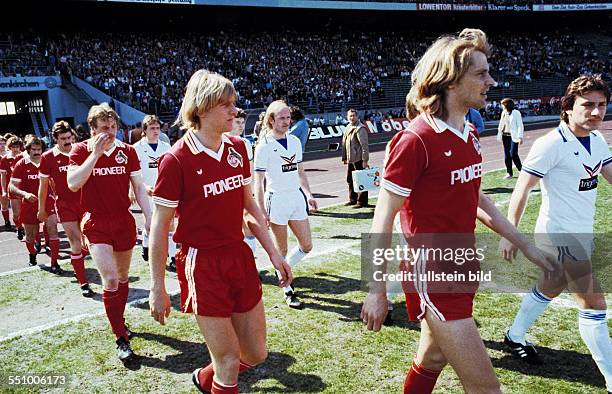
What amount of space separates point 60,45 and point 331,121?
17823mm

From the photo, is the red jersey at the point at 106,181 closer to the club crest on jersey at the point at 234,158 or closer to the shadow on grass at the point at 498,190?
the club crest on jersey at the point at 234,158

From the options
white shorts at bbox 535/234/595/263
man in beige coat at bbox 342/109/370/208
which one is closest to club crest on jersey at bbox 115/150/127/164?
white shorts at bbox 535/234/595/263

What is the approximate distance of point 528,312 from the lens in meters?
4.26

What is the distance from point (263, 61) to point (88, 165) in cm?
3577

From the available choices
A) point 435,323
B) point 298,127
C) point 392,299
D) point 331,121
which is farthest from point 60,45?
point 435,323

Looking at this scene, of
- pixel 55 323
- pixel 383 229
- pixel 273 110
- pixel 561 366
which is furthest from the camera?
pixel 273 110

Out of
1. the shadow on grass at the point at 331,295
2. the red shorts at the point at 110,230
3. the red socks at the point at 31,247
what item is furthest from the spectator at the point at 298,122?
the red shorts at the point at 110,230

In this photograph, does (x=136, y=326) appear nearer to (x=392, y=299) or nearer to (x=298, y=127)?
(x=392, y=299)

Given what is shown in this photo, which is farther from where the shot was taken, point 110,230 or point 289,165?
point 289,165

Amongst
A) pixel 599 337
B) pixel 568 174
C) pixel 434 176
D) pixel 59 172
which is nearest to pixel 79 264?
pixel 59 172

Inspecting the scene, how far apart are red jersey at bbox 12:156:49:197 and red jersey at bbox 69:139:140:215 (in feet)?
16.3

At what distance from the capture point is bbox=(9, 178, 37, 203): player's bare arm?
852 centimetres

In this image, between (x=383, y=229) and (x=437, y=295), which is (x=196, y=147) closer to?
(x=383, y=229)

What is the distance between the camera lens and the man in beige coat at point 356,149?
11.3 meters
